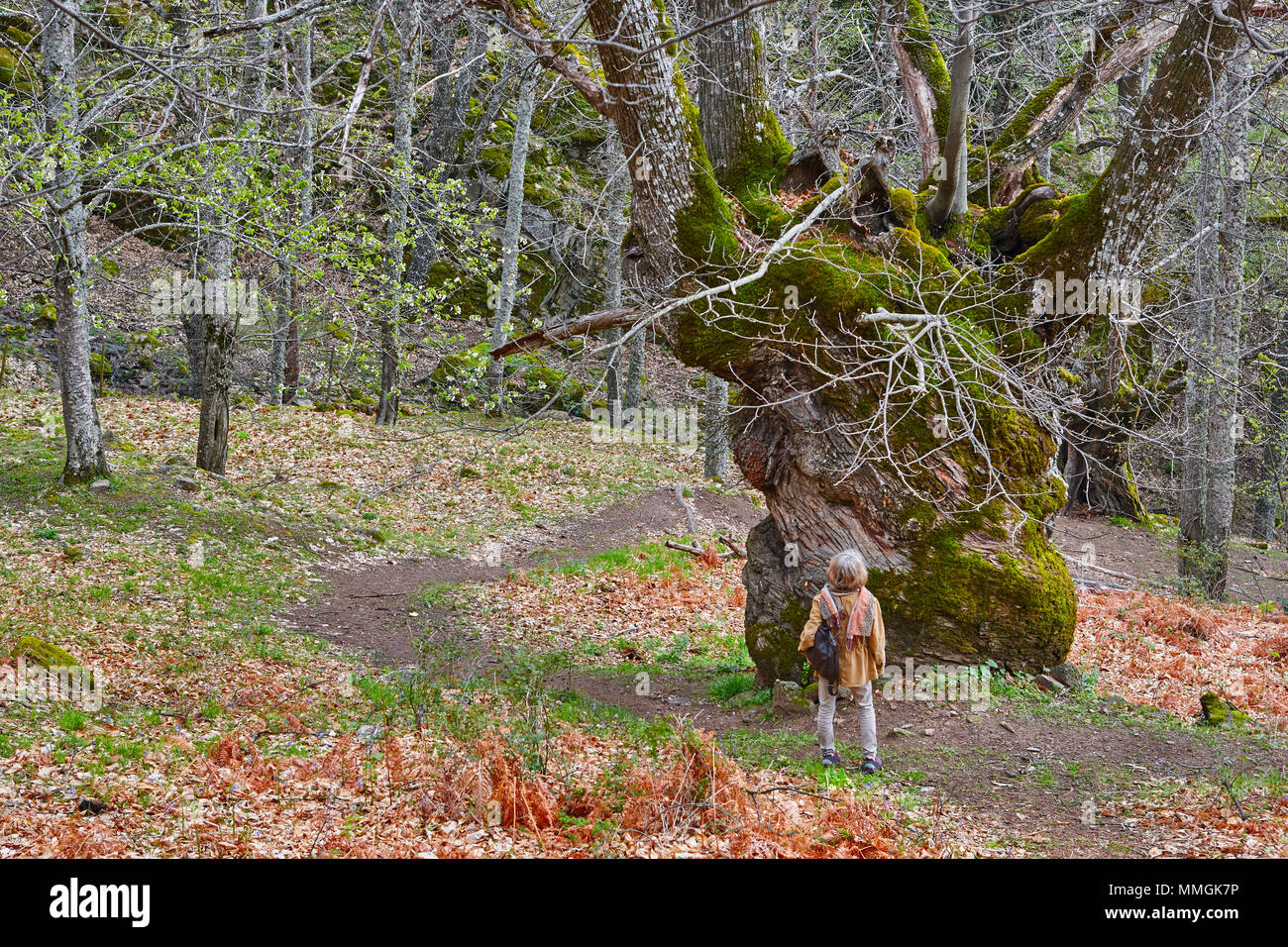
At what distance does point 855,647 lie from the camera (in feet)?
18.3

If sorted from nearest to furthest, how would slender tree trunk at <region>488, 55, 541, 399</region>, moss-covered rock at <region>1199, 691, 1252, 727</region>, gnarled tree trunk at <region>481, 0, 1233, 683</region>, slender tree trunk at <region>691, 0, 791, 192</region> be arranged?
moss-covered rock at <region>1199, 691, 1252, 727</region>, gnarled tree trunk at <region>481, 0, 1233, 683</region>, slender tree trunk at <region>691, 0, 791, 192</region>, slender tree trunk at <region>488, 55, 541, 399</region>

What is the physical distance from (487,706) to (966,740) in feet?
11.6

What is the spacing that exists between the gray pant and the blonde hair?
65 cm

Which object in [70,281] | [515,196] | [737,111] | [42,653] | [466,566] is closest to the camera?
[42,653]

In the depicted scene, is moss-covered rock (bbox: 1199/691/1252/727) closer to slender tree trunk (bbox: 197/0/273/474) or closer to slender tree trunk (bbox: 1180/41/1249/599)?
slender tree trunk (bbox: 1180/41/1249/599)

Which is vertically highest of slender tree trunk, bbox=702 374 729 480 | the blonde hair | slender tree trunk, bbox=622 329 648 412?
slender tree trunk, bbox=622 329 648 412

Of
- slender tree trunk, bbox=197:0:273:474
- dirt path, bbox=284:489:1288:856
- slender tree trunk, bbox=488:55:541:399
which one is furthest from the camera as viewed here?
slender tree trunk, bbox=488:55:541:399

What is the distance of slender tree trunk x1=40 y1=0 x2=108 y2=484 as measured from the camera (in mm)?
8492

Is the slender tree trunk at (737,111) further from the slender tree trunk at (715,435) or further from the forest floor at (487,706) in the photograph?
the slender tree trunk at (715,435)

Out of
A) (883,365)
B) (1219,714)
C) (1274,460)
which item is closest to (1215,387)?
(1219,714)

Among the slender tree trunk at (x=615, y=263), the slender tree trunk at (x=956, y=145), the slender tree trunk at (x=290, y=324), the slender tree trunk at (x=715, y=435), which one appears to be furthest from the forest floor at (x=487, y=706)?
the slender tree trunk at (x=615, y=263)

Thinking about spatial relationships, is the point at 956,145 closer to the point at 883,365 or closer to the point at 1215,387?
the point at 883,365

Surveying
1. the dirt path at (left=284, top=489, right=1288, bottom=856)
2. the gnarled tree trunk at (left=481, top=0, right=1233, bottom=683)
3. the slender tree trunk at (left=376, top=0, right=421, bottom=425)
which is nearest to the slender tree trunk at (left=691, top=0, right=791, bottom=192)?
the gnarled tree trunk at (left=481, top=0, right=1233, bottom=683)

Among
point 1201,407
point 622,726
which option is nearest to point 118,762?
point 622,726
